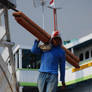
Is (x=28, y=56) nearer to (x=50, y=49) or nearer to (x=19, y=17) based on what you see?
(x=19, y=17)

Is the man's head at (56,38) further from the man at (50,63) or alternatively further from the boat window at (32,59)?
the boat window at (32,59)

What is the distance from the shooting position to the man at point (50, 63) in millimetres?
3992

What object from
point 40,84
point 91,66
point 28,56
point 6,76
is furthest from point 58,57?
point 28,56

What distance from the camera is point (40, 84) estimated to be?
399 centimetres

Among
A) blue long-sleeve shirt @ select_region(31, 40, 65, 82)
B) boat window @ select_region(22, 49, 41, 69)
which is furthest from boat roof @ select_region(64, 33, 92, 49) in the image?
blue long-sleeve shirt @ select_region(31, 40, 65, 82)

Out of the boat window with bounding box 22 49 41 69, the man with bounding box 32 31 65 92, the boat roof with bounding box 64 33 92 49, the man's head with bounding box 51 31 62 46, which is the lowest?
the boat window with bounding box 22 49 41 69

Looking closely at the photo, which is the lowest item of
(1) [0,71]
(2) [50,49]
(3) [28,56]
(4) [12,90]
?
(3) [28,56]

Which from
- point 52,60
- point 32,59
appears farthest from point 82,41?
point 52,60

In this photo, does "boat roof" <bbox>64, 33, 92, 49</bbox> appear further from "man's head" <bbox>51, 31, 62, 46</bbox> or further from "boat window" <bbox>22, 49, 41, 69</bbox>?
"man's head" <bbox>51, 31, 62, 46</bbox>

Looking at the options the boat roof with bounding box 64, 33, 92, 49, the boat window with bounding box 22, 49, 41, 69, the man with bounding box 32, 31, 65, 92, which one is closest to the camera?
the man with bounding box 32, 31, 65, 92

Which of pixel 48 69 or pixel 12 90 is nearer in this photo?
pixel 48 69

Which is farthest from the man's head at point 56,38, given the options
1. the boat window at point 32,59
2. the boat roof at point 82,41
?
the boat window at point 32,59

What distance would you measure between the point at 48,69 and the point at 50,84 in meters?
0.19

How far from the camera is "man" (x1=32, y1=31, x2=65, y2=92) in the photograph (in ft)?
13.1
